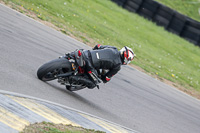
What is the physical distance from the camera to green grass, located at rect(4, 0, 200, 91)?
16.3m

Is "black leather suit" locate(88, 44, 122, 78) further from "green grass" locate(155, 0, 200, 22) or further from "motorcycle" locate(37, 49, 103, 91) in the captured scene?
"green grass" locate(155, 0, 200, 22)

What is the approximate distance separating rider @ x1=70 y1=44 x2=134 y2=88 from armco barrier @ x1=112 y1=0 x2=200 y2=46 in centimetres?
1671

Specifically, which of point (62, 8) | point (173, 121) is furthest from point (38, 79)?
point (62, 8)

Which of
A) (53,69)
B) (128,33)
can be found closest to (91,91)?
(53,69)

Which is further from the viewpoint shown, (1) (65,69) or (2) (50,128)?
(1) (65,69)

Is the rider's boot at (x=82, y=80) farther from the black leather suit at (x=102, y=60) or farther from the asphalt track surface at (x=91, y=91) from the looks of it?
the asphalt track surface at (x=91, y=91)

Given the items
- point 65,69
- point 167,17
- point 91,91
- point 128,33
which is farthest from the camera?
point 167,17

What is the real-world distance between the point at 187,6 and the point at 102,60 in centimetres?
2375

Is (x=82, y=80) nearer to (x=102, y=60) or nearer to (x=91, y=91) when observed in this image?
(x=102, y=60)

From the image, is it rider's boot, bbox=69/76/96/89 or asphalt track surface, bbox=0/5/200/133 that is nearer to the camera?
asphalt track surface, bbox=0/5/200/133

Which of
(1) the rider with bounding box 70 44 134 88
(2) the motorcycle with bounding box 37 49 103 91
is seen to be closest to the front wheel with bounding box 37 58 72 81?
(2) the motorcycle with bounding box 37 49 103 91

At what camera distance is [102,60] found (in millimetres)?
7430

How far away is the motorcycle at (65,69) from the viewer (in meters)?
6.98

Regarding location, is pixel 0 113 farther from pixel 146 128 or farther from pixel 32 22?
pixel 32 22
